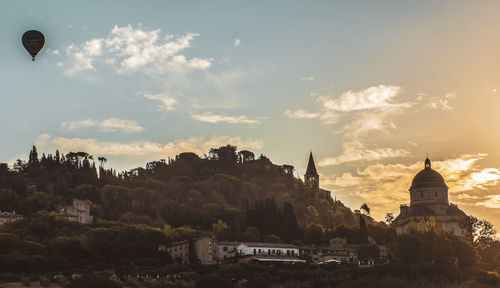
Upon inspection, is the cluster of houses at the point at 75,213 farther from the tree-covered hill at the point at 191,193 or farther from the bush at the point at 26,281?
the bush at the point at 26,281

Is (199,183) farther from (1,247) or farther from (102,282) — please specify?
(102,282)

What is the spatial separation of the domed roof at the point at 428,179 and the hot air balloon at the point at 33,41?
73.0m

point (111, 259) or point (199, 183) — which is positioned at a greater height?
point (199, 183)

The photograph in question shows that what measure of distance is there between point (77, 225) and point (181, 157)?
6495 centimetres

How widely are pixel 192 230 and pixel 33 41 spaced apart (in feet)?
170

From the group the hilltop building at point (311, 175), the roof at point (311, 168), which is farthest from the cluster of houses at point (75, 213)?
the roof at point (311, 168)

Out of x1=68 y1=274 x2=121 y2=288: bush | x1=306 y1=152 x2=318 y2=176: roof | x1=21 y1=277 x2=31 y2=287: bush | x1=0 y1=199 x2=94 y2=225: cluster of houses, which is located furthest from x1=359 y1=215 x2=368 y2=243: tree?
x1=306 y1=152 x2=318 y2=176: roof

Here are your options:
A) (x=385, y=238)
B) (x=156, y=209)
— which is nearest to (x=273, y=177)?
(x=156, y=209)

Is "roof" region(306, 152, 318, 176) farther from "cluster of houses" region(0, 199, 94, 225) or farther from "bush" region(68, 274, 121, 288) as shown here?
"bush" region(68, 274, 121, 288)

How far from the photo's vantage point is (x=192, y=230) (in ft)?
321

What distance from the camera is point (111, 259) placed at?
3088 inches

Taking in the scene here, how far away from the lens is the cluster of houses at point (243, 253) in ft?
262

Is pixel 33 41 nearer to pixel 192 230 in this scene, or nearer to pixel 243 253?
pixel 243 253


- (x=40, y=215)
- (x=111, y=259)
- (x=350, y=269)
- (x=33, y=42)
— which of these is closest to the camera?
(x=33, y=42)
